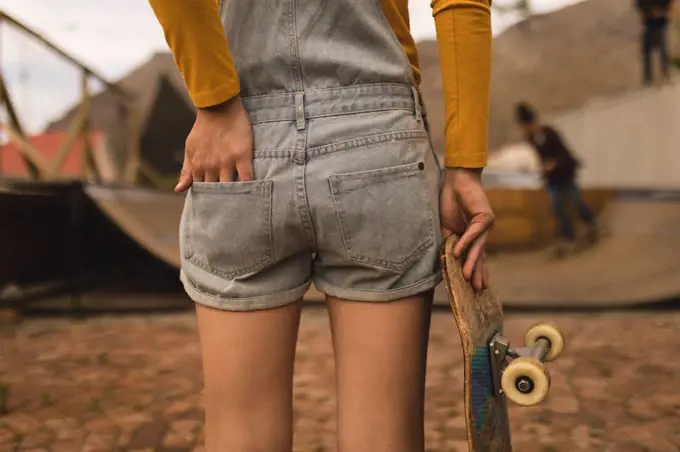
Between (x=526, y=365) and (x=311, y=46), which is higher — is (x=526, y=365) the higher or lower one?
the lower one

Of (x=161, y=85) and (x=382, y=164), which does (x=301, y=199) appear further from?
(x=161, y=85)

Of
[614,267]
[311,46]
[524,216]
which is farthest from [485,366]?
[524,216]

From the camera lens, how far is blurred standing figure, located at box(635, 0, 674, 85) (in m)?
8.69

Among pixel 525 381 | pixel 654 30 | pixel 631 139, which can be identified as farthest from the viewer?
pixel 631 139

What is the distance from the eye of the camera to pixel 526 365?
1.01 meters

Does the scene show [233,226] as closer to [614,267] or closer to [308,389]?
[308,389]

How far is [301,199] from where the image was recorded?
3.02ft

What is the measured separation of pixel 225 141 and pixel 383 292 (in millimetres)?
310

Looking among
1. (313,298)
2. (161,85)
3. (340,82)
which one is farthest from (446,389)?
(161,85)

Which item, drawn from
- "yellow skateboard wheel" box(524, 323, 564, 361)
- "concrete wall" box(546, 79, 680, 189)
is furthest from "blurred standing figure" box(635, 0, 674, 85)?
"yellow skateboard wheel" box(524, 323, 564, 361)

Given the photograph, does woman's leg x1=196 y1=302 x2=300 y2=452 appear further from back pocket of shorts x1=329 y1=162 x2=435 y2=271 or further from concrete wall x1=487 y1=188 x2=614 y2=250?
concrete wall x1=487 y1=188 x2=614 y2=250

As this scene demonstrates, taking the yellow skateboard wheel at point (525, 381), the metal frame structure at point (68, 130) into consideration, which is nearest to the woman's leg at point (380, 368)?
the yellow skateboard wheel at point (525, 381)

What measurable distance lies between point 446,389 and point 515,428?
1.67ft

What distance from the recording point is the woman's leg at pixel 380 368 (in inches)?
38.1
